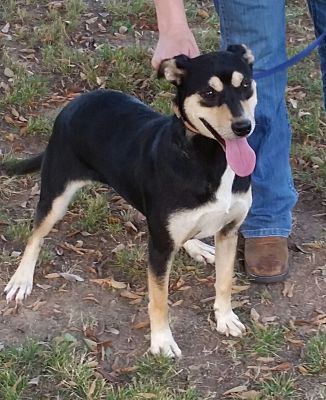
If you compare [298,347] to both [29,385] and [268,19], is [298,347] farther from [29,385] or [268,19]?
[268,19]

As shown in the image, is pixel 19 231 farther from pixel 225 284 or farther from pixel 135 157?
pixel 225 284

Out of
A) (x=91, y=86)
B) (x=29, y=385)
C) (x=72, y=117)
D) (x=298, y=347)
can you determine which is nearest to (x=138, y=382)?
(x=29, y=385)

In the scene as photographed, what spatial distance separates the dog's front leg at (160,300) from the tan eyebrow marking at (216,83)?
76 cm

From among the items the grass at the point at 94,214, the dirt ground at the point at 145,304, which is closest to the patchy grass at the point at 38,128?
the dirt ground at the point at 145,304

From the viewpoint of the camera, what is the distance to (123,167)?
392cm

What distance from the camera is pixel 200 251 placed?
181 inches

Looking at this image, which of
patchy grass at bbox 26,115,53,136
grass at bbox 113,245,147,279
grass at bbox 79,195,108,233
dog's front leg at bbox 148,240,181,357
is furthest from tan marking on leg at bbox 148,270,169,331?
patchy grass at bbox 26,115,53,136

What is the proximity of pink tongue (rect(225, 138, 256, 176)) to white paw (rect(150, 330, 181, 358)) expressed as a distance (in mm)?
928

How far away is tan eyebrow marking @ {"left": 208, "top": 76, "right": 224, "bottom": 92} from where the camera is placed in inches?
130

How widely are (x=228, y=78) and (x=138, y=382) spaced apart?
138 cm

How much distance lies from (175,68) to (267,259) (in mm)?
1446

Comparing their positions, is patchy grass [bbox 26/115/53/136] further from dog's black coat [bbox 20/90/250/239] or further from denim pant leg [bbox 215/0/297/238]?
denim pant leg [bbox 215/0/297/238]

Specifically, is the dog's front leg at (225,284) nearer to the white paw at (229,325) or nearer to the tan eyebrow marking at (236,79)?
the white paw at (229,325)

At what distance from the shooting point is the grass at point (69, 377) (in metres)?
3.62
